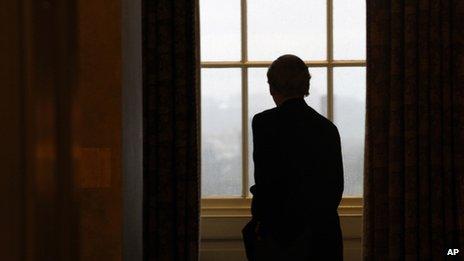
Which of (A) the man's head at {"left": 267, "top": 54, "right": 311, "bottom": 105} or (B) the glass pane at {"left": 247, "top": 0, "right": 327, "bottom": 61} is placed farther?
(B) the glass pane at {"left": 247, "top": 0, "right": 327, "bottom": 61}

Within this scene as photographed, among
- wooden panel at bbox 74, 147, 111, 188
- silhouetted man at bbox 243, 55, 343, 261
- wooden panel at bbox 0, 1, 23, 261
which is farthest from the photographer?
silhouetted man at bbox 243, 55, 343, 261

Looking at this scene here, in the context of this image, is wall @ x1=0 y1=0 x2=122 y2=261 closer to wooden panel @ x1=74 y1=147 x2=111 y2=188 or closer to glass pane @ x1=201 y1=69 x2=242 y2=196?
wooden panel @ x1=74 y1=147 x2=111 y2=188

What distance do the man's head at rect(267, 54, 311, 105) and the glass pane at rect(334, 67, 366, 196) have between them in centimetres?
186

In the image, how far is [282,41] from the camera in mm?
4301

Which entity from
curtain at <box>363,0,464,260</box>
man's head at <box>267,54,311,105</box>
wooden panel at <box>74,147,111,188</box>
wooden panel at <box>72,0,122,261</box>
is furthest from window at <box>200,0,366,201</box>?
wooden panel at <box>74,147,111,188</box>

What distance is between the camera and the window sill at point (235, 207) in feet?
13.9

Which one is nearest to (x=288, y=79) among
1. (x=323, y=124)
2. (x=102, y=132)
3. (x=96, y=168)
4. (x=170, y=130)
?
(x=323, y=124)

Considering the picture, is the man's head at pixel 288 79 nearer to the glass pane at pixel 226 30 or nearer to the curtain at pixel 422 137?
the curtain at pixel 422 137

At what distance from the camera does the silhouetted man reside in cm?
233

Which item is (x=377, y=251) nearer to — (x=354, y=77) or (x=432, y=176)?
(x=432, y=176)

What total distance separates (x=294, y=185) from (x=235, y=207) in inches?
77.2

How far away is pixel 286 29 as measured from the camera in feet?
14.1

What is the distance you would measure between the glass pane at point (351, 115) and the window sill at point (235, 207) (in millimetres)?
116

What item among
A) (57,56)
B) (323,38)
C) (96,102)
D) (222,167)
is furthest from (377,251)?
(57,56)
